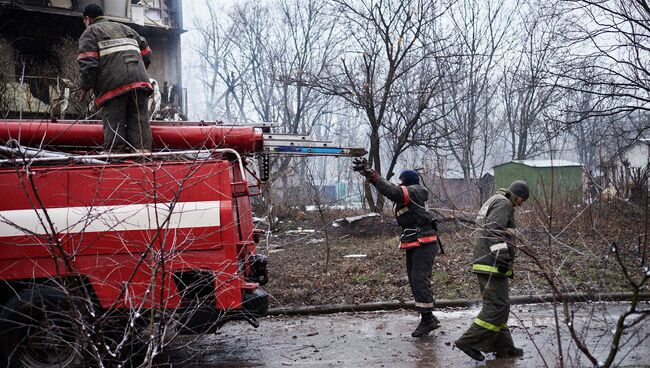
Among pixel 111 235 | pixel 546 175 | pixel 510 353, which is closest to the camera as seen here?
pixel 111 235

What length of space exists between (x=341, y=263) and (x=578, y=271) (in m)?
4.29

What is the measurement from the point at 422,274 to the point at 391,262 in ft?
14.1

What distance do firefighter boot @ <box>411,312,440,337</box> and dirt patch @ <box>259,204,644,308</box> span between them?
1248 mm

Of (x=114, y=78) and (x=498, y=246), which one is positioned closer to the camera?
(x=498, y=246)

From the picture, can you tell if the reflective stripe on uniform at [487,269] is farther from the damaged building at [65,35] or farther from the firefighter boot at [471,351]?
the damaged building at [65,35]

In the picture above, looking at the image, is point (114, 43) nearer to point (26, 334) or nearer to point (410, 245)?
point (26, 334)

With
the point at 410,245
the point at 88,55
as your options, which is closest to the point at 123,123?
the point at 88,55

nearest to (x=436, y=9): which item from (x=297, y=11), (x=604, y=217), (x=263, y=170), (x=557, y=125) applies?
(x=557, y=125)

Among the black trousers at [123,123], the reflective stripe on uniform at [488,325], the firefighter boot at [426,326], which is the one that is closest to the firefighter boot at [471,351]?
the reflective stripe on uniform at [488,325]

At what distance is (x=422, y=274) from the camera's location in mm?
7090

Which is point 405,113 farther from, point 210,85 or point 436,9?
point 210,85

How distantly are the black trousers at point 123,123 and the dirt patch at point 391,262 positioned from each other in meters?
1.85

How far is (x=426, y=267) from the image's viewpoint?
7.12 m

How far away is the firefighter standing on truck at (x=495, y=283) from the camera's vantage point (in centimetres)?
589
